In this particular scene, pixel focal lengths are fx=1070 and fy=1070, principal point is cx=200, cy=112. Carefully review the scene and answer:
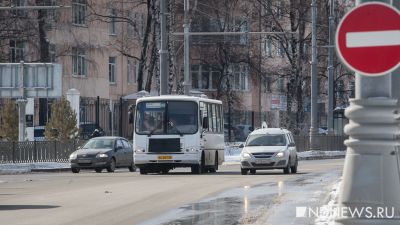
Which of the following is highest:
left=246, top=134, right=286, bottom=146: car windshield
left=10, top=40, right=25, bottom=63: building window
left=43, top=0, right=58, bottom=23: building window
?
left=43, top=0, right=58, bottom=23: building window

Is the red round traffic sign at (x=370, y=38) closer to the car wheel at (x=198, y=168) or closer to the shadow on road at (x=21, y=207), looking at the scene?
the shadow on road at (x=21, y=207)

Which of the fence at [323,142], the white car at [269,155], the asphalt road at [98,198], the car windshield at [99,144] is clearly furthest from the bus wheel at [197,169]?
the fence at [323,142]

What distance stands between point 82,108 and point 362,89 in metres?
58.8

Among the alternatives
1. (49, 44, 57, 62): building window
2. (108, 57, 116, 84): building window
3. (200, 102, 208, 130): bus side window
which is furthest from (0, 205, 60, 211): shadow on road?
(108, 57, 116, 84): building window

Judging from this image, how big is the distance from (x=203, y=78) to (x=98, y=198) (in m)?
64.6

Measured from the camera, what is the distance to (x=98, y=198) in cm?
2258

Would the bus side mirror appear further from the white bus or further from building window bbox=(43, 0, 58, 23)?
building window bbox=(43, 0, 58, 23)

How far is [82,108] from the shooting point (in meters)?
67.2

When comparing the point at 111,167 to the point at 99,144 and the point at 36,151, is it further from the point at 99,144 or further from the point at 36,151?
the point at 36,151

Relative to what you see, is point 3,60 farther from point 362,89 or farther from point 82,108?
point 362,89

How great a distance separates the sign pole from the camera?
8672mm

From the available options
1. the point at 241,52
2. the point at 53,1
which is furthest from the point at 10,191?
the point at 241,52

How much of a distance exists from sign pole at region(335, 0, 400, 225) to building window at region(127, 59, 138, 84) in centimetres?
7068

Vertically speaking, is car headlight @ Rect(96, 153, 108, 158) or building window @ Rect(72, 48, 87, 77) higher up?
building window @ Rect(72, 48, 87, 77)
